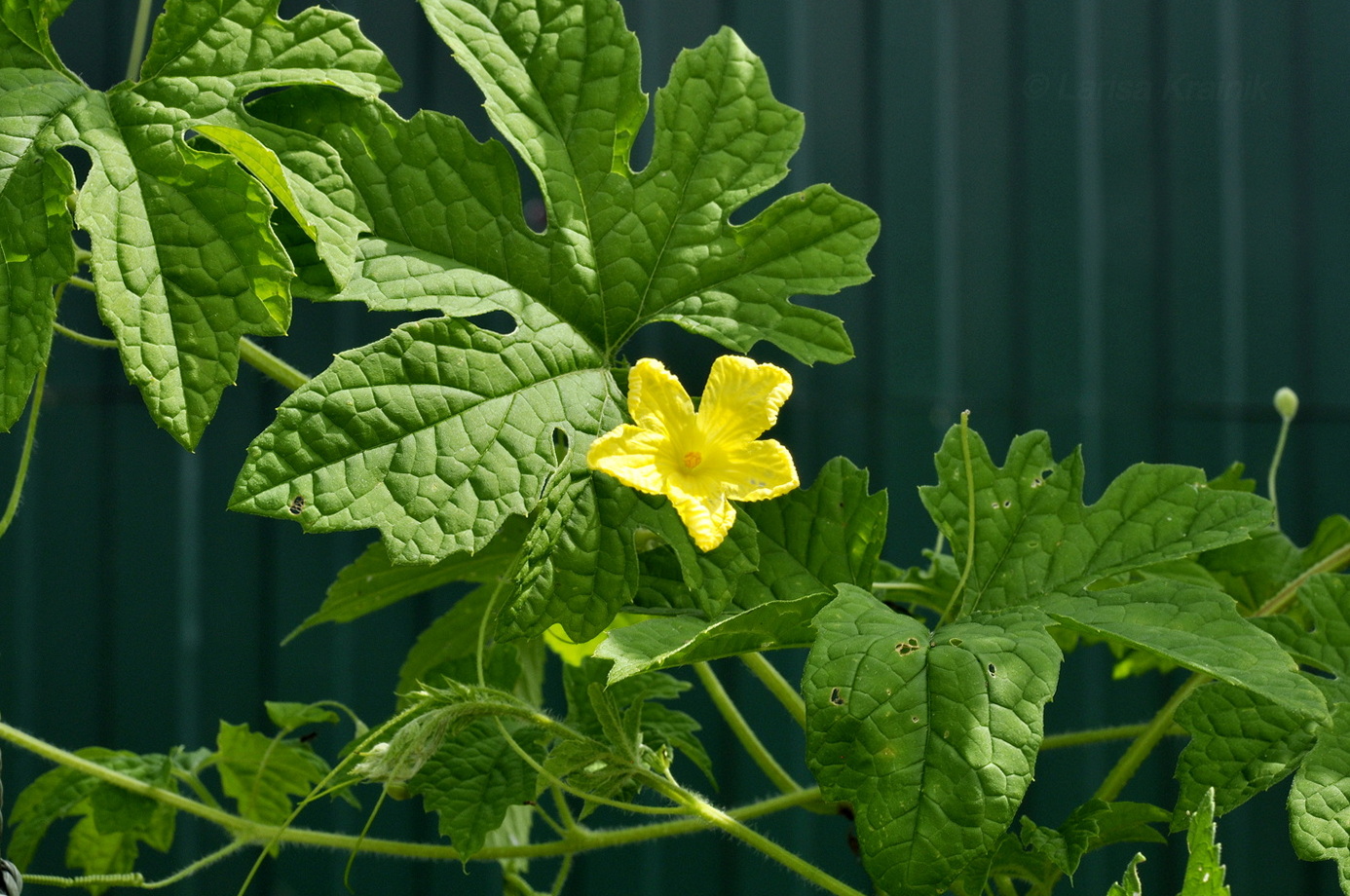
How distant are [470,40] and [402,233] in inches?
3.7

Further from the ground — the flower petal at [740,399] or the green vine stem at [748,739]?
the flower petal at [740,399]

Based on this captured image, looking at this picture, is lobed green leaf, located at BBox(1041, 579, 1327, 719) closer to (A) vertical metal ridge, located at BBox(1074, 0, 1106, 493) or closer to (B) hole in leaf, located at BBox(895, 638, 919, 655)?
(B) hole in leaf, located at BBox(895, 638, 919, 655)

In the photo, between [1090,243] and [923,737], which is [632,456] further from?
[1090,243]

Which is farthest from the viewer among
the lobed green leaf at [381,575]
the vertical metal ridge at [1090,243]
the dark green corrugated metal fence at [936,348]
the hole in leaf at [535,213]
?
the vertical metal ridge at [1090,243]

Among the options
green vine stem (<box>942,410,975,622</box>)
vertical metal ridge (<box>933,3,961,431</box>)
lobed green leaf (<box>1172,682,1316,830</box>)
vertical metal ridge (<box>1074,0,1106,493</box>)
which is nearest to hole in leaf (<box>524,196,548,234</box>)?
vertical metal ridge (<box>933,3,961,431</box>)

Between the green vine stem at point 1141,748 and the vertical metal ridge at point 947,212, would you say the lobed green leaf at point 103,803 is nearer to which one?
the green vine stem at point 1141,748

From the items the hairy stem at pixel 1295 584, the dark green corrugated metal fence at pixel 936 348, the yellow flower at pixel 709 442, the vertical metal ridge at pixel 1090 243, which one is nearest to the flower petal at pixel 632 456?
the yellow flower at pixel 709 442

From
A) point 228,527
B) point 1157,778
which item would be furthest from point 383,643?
point 1157,778

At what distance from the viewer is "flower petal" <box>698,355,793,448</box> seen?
0.47 m

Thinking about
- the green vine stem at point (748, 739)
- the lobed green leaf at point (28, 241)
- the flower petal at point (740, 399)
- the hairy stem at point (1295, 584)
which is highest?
the lobed green leaf at point (28, 241)

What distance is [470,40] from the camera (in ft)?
1.66

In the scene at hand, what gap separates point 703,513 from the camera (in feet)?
1.48

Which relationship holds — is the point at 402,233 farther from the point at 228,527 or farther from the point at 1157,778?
the point at 1157,778

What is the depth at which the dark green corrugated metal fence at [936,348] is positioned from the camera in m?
2.02
